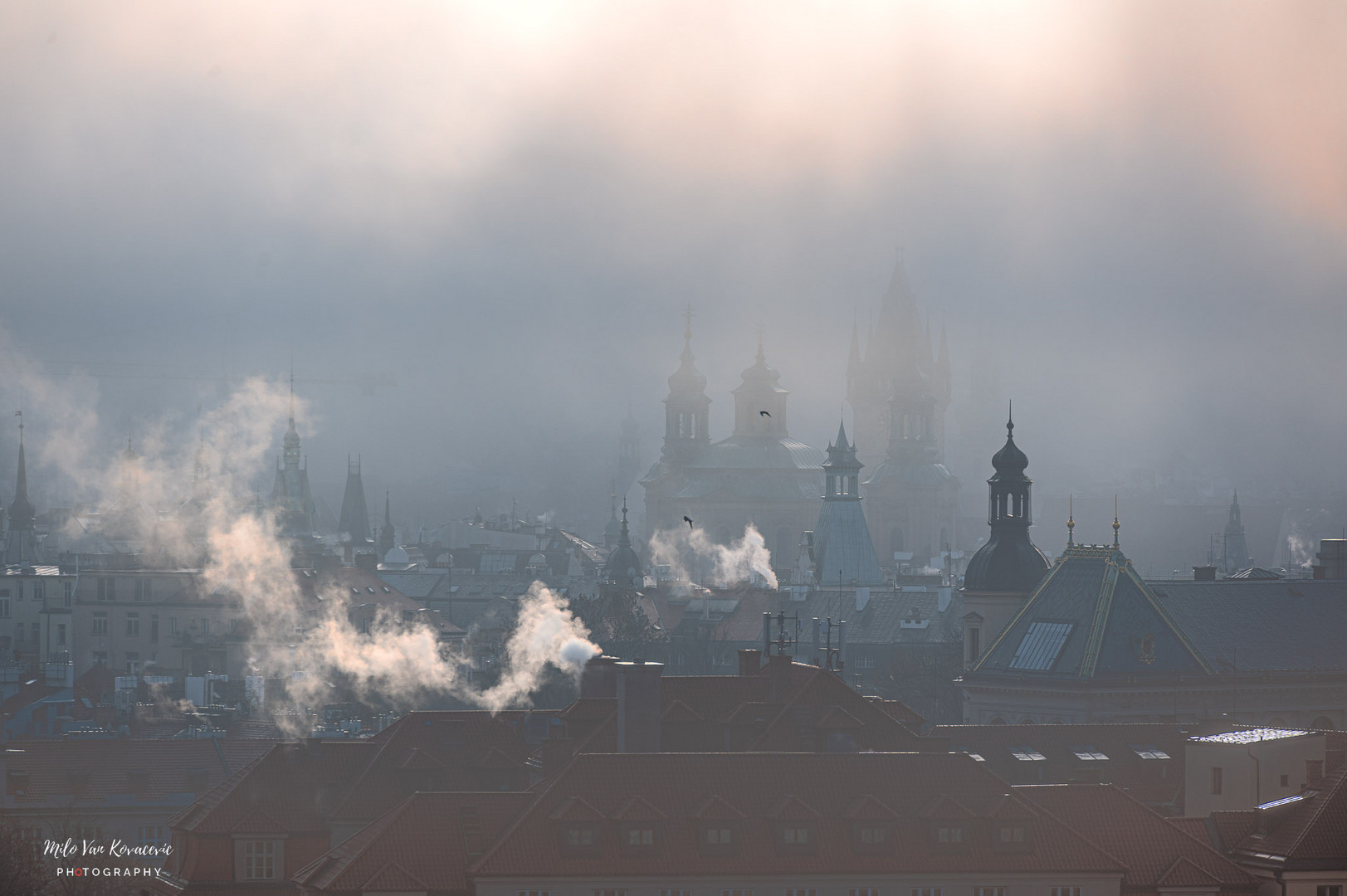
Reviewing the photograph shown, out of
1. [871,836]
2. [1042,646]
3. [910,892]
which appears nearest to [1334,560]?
[1042,646]

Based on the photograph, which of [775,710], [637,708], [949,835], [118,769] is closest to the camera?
[949,835]

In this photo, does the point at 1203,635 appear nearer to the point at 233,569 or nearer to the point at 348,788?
the point at 348,788

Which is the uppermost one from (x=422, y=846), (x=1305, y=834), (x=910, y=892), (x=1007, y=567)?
(x=1007, y=567)

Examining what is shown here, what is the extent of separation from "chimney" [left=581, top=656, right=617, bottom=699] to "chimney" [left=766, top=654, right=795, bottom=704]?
4353mm

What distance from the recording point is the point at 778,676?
7944 cm

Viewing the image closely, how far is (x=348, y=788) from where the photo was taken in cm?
7694

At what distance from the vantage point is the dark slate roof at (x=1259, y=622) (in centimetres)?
11119

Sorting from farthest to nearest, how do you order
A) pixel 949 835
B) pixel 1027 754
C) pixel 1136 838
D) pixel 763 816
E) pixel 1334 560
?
pixel 1334 560 → pixel 1027 754 → pixel 1136 838 → pixel 949 835 → pixel 763 816

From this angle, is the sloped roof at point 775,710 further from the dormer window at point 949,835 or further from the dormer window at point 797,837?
the dormer window at point 949,835

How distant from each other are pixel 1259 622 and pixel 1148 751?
29077mm

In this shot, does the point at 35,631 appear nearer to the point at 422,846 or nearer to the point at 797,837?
the point at 422,846

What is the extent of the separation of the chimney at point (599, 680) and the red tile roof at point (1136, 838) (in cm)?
1500

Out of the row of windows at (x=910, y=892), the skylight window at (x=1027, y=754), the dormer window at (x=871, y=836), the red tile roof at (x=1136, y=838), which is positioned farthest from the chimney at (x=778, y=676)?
the row of windows at (x=910, y=892)

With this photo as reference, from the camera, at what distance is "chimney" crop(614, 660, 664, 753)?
7212cm
